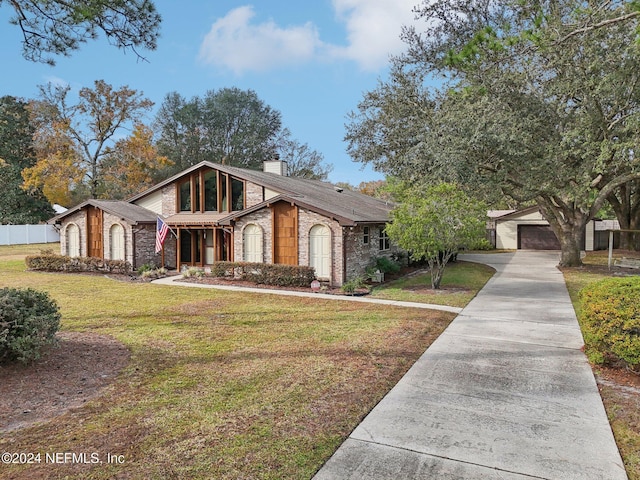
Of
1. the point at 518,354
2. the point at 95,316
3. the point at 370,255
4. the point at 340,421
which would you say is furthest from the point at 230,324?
the point at 370,255

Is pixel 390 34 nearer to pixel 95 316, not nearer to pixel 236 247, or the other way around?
pixel 236 247

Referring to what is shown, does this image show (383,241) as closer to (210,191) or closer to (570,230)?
(210,191)

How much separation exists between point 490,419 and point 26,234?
41951mm

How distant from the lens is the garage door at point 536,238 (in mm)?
33750

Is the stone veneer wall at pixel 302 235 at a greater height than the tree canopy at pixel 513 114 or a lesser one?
lesser

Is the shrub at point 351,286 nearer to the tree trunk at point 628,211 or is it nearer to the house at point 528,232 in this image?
the tree trunk at point 628,211

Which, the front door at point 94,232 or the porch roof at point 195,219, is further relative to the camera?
the front door at point 94,232

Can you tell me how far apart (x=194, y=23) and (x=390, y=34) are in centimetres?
1017

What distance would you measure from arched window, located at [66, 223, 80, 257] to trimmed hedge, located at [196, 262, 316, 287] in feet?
28.1

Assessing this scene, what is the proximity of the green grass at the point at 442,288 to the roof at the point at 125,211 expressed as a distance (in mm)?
11454

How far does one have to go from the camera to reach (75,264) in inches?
762

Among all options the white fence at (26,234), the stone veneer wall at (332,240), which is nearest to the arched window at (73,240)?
the stone veneer wall at (332,240)

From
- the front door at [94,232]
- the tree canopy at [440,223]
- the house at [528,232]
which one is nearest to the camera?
the tree canopy at [440,223]

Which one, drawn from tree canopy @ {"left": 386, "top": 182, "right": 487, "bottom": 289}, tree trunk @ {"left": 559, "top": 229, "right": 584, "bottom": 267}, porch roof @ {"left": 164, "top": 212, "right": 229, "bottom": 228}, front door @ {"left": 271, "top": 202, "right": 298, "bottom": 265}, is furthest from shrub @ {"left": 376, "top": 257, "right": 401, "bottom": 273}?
tree trunk @ {"left": 559, "top": 229, "right": 584, "bottom": 267}
